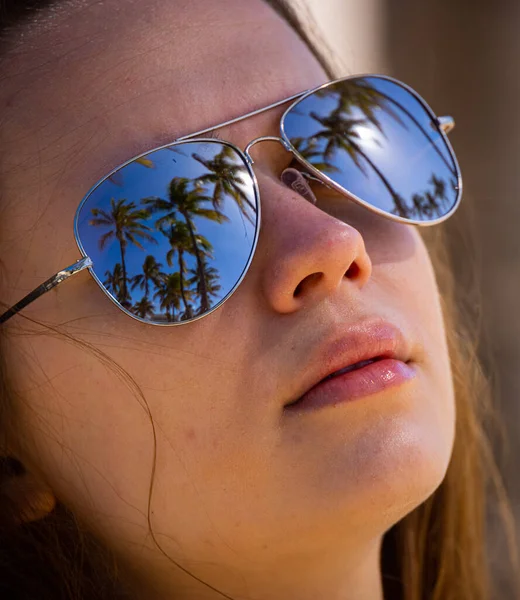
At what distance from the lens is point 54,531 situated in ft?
4.77

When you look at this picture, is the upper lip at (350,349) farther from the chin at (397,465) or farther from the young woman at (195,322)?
the chin at (397,465)

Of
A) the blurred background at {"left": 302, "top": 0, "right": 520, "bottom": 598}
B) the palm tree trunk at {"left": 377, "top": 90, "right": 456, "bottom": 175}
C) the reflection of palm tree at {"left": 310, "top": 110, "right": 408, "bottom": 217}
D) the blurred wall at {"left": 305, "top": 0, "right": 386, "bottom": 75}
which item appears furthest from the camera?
the blurred background at {"left": 302, "top": 0, "right": 520, "bottom": 598}

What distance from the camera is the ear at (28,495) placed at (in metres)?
1.42

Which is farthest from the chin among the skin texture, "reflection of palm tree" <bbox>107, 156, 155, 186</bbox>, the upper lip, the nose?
"reflection of palm tree" <bbox>107, 156, 155, 186</bbox>

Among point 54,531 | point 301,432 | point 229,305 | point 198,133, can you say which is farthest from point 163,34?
point 54,531

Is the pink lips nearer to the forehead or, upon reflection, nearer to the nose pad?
the nose pad

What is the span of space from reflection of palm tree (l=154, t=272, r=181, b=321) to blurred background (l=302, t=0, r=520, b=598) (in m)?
2.61

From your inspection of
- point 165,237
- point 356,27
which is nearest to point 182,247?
point 165,237

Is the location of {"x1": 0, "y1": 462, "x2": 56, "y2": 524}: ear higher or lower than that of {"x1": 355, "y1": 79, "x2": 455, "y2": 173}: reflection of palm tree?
lower

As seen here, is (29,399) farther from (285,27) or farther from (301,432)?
(285,27)

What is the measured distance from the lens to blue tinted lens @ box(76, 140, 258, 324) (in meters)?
1.26

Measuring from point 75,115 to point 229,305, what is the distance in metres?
0.41

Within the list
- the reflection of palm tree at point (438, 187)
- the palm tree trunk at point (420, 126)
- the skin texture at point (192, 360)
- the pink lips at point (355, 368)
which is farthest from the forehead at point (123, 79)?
the pink lips at point (355, 368)

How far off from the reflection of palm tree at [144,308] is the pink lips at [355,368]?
262mm
